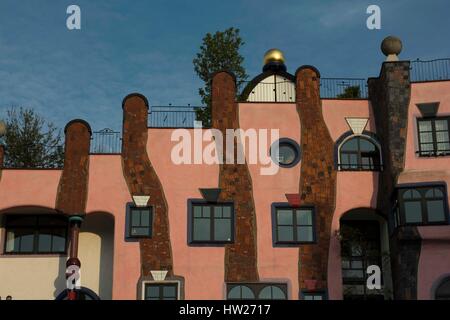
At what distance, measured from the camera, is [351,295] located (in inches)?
955

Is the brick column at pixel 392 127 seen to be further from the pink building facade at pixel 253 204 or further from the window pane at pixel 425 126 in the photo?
the window pane at pixel 425 126

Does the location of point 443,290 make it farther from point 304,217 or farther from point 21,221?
point 21,221

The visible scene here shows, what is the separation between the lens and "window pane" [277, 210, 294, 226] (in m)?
23.8

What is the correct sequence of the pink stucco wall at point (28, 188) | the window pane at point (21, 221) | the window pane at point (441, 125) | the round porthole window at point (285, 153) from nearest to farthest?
1. the pink stucco wall at point (28, 188)
2. the window pane at point (441, 125)
3. the round porthole window at point (285, 153)
4. the window pane at point (21, 221)

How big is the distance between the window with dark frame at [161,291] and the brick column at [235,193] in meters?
1.69

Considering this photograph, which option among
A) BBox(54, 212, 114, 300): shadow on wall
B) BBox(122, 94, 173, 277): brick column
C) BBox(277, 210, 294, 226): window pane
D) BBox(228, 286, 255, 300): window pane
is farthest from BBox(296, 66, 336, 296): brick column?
BBox(54, 212, 114, 300): shadow on wall

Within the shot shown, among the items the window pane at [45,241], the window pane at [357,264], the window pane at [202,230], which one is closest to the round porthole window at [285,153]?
the window pane at [202,230]

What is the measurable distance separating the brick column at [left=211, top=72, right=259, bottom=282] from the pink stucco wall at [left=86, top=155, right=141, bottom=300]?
2.99 m

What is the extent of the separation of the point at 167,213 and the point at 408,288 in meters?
7.85

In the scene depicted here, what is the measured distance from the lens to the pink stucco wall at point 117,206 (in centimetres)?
2306

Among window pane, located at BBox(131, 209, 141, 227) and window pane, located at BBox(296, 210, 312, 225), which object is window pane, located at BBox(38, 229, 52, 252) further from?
window pane, located at BBox(296, 210, 312, 225)

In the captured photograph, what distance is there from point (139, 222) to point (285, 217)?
473 cm

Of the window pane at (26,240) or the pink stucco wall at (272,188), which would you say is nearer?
the pink stucco wall at (272,188)
